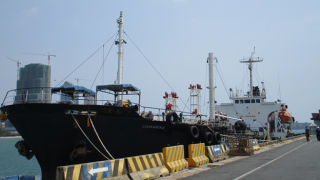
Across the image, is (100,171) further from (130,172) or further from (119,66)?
(119,66)

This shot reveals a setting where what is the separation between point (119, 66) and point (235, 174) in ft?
36.2

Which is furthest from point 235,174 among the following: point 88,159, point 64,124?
point 64,124

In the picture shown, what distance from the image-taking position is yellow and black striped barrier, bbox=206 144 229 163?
45.6 feet

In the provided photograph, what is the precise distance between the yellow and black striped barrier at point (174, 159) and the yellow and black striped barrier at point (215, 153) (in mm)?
2355

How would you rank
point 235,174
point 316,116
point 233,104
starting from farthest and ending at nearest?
point 316,116
point 233,104
point 235,174

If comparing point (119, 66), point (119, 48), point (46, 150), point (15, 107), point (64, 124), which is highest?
point (119, 48)

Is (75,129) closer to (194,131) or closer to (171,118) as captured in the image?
(171,118)

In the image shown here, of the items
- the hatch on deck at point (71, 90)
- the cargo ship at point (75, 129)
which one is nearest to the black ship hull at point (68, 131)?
the cargo ship at point (75, 129)

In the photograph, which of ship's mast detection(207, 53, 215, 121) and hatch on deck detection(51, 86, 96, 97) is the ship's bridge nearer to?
ship's mast detection(207, 53, 215, 121)

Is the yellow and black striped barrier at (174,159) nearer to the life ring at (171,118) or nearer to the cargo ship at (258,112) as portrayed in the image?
the life ring at (171,118)

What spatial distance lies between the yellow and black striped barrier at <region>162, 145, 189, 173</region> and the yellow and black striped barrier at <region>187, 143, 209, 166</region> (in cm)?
51

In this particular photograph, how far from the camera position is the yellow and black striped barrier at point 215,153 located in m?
13.9

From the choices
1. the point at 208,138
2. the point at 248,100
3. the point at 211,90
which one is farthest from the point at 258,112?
the point at 208,138

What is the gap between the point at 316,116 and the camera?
73250 millimetres
